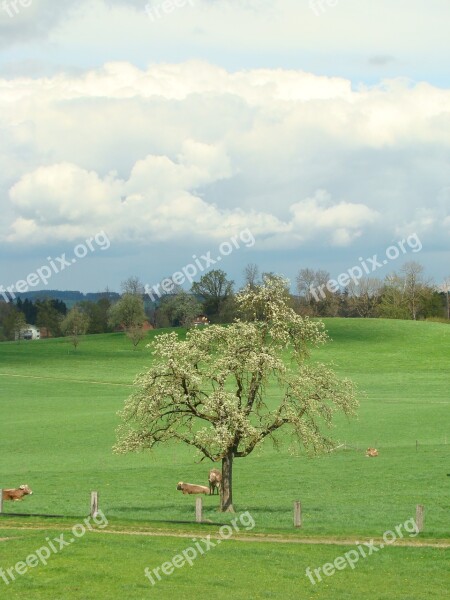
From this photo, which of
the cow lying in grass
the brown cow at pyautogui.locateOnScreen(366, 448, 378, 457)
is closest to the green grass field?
the brown cow at pyautogui.locateOnScreen(366, 448, 378, 457)

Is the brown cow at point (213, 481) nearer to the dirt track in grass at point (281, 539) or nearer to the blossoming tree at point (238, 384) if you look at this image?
the blossoming tree at point (238, 384)

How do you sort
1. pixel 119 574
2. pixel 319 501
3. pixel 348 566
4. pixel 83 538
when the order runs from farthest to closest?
pixel 319 501
pixel 83 538
pixel 348 566
pixel 119 574

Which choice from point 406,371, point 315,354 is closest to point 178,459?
point 406,371

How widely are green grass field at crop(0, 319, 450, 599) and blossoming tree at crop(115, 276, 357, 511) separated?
327 centimetres

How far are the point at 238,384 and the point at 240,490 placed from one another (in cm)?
1096

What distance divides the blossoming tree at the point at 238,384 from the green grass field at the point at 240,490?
10.7 feet

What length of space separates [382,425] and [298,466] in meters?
21.3

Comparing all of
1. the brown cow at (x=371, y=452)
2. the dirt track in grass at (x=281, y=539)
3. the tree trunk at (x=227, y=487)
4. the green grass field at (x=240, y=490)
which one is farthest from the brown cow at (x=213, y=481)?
the brown cow at (x=371, y=452)

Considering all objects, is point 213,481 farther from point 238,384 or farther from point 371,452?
point 371,452

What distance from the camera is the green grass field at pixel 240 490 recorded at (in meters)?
24.5

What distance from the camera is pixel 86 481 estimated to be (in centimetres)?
4894

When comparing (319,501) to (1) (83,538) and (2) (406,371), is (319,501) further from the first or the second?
(2) (406,371)

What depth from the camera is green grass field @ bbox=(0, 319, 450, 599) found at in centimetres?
2452

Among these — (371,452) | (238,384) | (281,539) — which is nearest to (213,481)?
(238,384)
